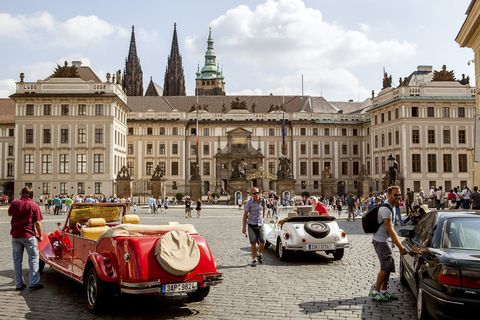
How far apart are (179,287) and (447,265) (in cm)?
357

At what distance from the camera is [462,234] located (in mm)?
6195

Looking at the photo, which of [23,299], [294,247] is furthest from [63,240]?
[294,247]

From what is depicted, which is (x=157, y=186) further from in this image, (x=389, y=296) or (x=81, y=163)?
Result: (x=389, y=296)

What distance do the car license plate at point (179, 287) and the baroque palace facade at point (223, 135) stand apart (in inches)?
1802

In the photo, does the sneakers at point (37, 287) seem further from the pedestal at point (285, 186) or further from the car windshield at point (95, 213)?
the pedestal at point (285, 186)

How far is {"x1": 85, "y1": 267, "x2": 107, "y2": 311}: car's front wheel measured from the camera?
6820 millimetres

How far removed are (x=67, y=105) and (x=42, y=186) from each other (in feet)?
30.9

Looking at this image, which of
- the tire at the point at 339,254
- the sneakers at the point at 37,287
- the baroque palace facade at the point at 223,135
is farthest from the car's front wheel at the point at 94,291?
the baroque palace facade at the point at 223,135

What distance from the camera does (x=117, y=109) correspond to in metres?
57.0

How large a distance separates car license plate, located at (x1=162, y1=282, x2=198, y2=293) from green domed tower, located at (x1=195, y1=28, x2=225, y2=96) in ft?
385

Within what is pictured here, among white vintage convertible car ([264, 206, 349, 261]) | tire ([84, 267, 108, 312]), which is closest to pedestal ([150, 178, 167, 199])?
white vintage convertible car ([264, 206, 349, 261])

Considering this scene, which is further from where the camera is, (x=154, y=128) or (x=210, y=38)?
(x=210, y=38)

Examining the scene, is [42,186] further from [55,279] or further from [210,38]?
[210,38]

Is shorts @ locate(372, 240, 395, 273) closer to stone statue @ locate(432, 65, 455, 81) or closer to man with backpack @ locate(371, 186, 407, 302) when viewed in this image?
man with backpack @ locate(371, 186, 407, 302)
